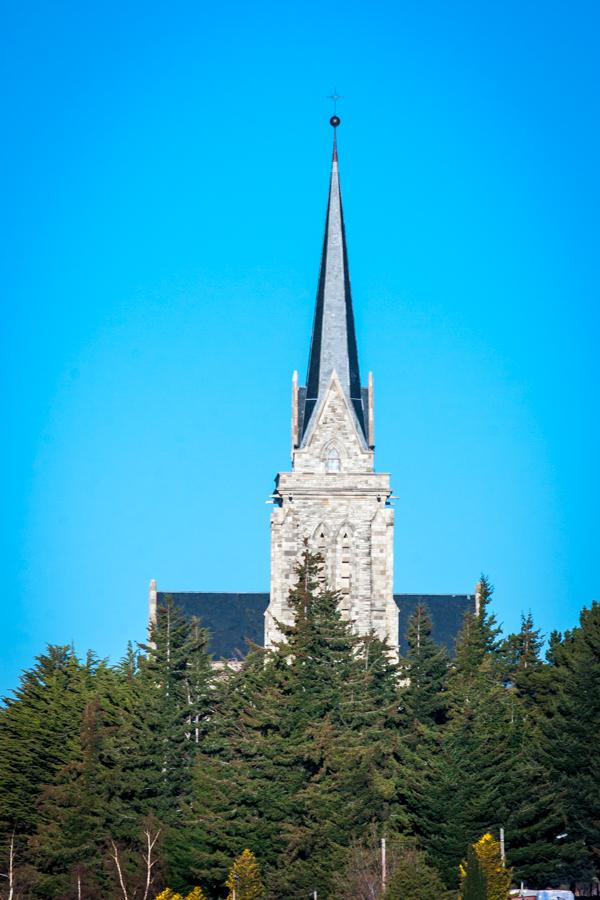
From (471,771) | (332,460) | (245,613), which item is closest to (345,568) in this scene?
(332,460)

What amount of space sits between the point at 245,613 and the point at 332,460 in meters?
11.6

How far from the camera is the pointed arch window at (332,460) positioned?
92.7 metres

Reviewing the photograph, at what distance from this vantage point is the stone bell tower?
299ft

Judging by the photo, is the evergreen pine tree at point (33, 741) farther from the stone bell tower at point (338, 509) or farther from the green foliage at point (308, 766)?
the stone bell tower at point (338, 509)

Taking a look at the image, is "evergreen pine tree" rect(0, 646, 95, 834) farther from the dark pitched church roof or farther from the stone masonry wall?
the dark pitched church roof

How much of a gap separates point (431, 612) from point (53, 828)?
3289cm

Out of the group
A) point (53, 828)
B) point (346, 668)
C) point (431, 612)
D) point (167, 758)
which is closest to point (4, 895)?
point (53, 828)

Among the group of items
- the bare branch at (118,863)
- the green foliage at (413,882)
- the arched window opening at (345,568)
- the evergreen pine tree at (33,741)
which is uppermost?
the arched window opening at (345,568)

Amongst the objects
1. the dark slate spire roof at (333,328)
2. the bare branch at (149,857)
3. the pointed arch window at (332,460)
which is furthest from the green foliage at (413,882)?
the dark slate spire roof at (333,328)

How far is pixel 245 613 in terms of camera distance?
101 meters

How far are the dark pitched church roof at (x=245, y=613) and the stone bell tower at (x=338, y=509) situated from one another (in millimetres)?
6872

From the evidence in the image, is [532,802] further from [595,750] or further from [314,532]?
[314,532]

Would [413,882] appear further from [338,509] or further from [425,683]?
[338,509]

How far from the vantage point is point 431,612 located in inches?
3959
